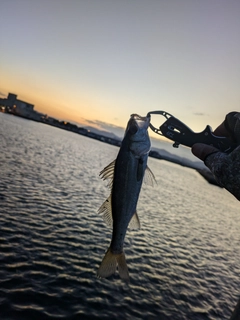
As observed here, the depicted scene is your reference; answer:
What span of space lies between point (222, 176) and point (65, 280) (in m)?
9.69

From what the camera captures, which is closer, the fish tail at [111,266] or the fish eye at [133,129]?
the fish eye at [133,129]

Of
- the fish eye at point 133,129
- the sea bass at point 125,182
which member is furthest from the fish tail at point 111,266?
the fish eye at point 133,129

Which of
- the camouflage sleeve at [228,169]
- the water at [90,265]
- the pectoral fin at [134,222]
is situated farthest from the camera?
the water at [90,265]

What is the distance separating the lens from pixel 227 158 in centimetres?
443

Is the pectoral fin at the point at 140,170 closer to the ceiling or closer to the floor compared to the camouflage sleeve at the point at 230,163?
closer to the floor

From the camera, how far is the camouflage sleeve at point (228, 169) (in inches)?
169

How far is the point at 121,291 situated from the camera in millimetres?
11359

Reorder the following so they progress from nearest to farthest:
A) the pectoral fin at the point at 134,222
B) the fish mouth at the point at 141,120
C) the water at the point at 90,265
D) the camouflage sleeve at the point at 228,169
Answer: the fish mouth at the point at 141,120
the camouflage sleeve at the point at 228,169
the pectoral fin at the point at 134,222
the water at the point at 90,265

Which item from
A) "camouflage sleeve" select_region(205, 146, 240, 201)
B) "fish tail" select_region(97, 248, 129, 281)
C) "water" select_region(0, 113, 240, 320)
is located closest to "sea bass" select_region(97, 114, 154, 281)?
"fish tail" select_region(97, 248, 129, 281)

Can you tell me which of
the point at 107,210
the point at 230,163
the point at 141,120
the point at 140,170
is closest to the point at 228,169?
the point at 230,163

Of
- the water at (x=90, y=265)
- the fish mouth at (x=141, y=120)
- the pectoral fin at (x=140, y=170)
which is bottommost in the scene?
the water at (x=90, y=265)

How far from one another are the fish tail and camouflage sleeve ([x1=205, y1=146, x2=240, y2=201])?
2.59 meters

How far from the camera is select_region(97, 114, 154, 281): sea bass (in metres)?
3.98

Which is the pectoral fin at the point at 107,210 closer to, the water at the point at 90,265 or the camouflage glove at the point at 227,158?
the camouflage glove at the point at 227,158
